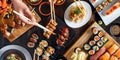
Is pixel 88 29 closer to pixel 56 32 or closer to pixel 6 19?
pixel 56 32

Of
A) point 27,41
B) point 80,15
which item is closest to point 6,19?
point 27,41

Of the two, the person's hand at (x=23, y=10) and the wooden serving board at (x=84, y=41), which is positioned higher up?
the person's hand at (x=23, y=10)

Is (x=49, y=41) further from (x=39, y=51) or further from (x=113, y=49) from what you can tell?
(x=113, y=49)

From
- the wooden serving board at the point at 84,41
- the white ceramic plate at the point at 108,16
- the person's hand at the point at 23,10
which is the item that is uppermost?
the person's hand at the point at 23,10

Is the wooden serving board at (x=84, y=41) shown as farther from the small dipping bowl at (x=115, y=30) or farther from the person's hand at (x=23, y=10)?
the person's hand at (x=23, y=10)

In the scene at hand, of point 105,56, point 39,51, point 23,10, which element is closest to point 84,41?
point 105,56

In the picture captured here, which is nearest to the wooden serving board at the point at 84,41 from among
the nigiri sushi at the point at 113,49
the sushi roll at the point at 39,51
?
the nigiri sushi at the point at 113,49

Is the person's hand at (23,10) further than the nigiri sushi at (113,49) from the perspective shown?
No

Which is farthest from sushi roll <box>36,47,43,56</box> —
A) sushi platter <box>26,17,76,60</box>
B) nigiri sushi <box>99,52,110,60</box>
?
nigiri sushi <box>99,52,110,60</box>

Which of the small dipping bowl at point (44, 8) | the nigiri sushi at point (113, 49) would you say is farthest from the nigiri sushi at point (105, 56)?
the small dipping bowl at point (44, 8)

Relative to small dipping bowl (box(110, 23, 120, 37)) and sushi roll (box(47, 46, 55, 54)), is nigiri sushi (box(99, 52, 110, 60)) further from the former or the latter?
sushi roll (box(47, 46, 55, 54))
